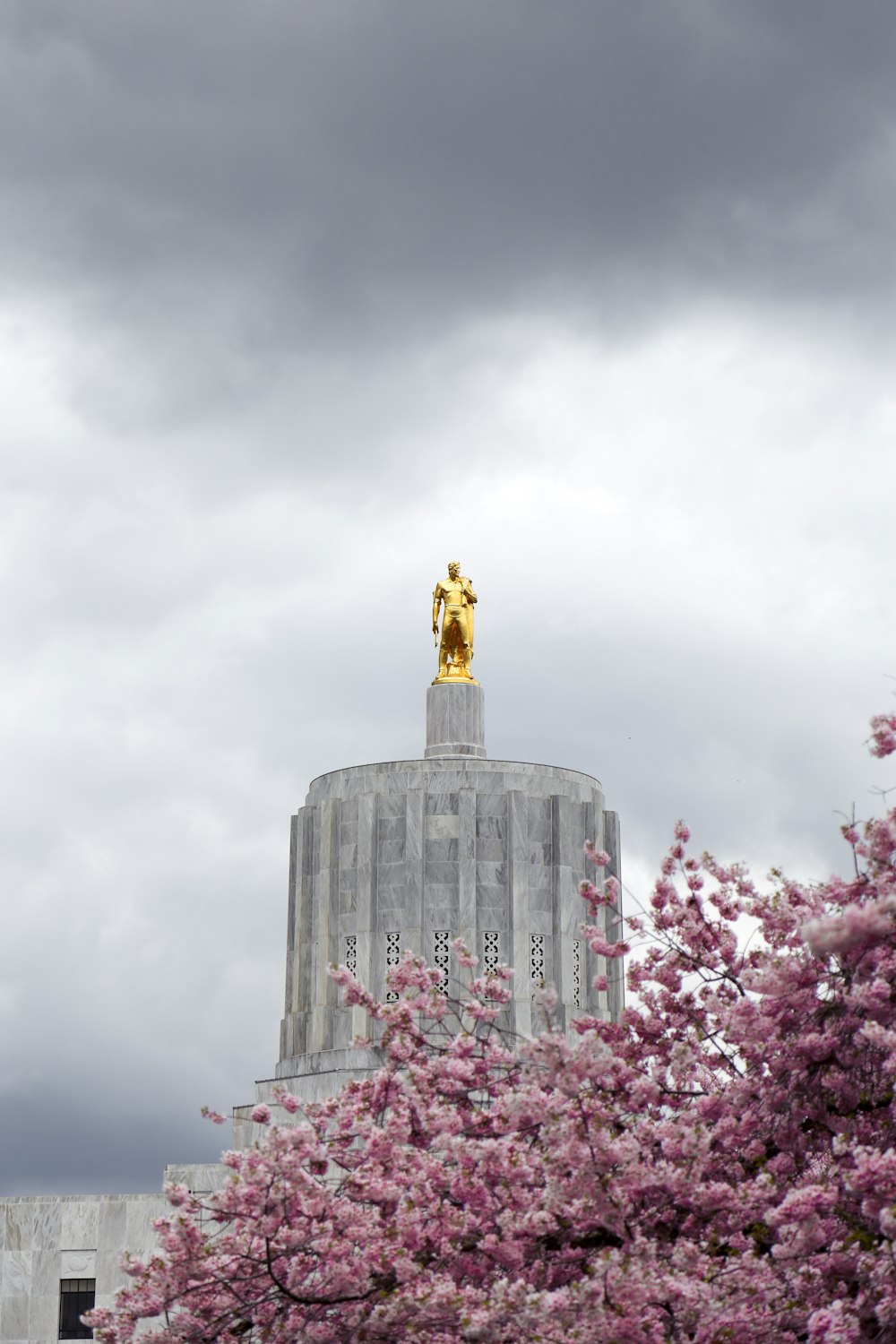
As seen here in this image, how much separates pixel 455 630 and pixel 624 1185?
33174 mm

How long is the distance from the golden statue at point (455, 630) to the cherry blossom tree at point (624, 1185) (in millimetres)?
28401

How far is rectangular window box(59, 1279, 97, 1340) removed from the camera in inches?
1617

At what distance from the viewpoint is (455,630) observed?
47438 millimetres

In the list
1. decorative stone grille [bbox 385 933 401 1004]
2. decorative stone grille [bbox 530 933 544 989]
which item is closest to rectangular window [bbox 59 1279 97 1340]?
decorative stone grille [bbox 385 933 401 1004]

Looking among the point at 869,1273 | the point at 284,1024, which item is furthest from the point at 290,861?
the point at 869,1273

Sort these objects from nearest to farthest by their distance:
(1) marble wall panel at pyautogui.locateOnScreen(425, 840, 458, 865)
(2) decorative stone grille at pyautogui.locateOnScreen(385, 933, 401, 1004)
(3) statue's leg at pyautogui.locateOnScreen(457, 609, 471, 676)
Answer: (2) decorative stone grille at pyautogui.locateOnScreen(385, 933, 401, 1004), (1) marble wall panel at pyautogui.locateOnScreen(425, 840, 458, 865), (3) statue's leg at pyautogui.locateOnScreen(457, 609, 471, 676)

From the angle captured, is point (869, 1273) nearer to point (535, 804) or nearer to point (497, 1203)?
point (497, 1203)

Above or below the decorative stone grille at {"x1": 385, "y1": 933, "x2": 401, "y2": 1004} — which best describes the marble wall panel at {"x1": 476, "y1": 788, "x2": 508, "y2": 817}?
above

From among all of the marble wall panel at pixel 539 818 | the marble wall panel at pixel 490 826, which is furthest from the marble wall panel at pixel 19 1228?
the marble wall panel at pixel 539 818

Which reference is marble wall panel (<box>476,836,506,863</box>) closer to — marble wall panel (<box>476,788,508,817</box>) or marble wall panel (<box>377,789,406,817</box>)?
marble wall panel (<box>476,788,508,817</box>)

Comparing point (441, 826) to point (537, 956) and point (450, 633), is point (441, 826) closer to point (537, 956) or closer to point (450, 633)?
point (537, 956)

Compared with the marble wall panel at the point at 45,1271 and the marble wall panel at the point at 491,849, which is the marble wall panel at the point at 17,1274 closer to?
the marble wall panel at the point at 45,1271

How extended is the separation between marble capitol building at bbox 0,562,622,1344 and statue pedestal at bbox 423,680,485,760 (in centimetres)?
4

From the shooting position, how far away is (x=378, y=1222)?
16297 millimetres
